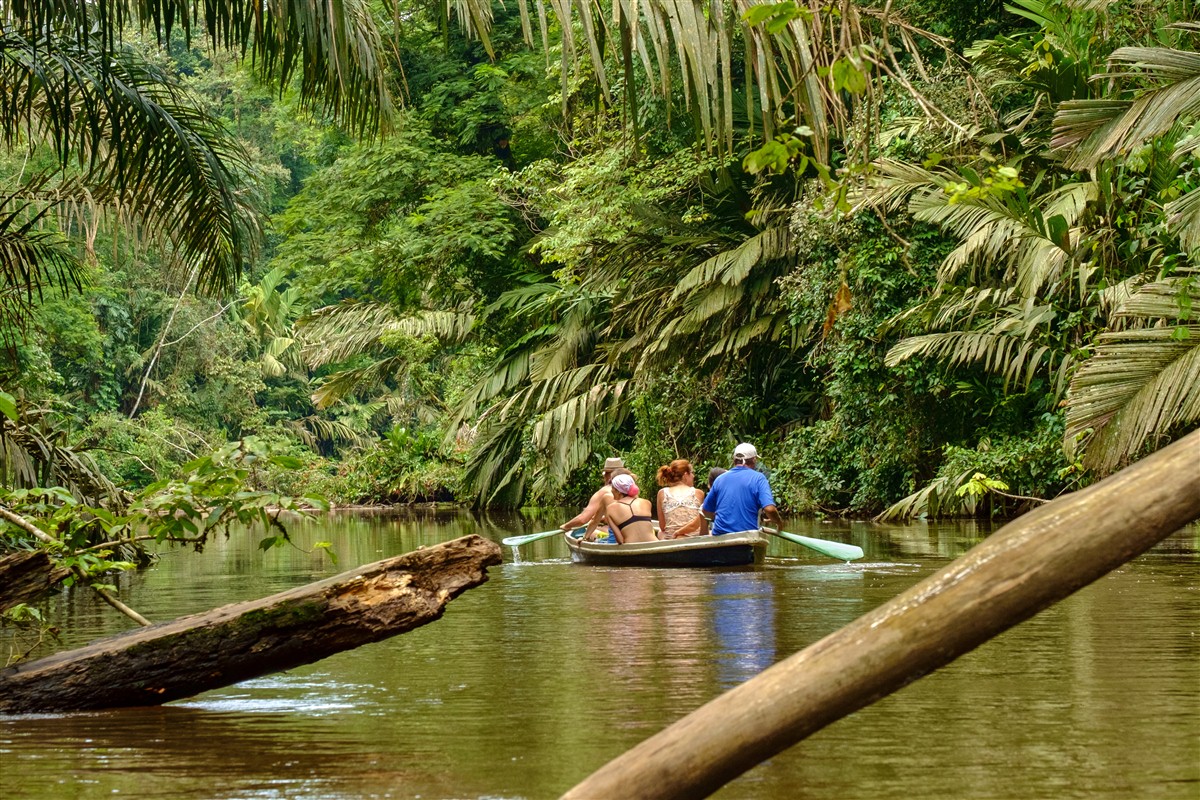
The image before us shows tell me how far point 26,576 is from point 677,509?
10204 millimetres

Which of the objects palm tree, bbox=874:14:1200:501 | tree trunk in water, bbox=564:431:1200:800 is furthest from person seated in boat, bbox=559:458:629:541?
tree trunk in water, bbox=564:431:1200:800

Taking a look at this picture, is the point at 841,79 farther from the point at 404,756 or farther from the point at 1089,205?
the point at 1089,205

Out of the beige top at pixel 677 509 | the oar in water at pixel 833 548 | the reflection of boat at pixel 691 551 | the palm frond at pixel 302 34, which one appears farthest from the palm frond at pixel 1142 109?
the beige top at pixel 677 509

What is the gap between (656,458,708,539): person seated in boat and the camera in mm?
17078

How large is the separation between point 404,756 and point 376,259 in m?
27.4

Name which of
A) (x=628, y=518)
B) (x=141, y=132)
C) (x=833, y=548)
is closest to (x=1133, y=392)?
(x=833, y=548)

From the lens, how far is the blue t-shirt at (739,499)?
52.0 feet

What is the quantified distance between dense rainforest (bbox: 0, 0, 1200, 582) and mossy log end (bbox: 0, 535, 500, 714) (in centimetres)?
65

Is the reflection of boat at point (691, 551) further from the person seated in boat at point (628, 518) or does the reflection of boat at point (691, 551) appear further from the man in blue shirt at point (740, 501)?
the man in blue shirt at point (740, 501)

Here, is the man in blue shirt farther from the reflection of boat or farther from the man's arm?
the reflection of boat

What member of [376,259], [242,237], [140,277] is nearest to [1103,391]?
[242,237]

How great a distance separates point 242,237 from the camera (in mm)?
12734

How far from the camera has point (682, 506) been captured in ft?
56.4

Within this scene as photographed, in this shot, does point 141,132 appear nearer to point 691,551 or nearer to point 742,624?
point 742,624
